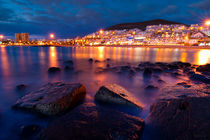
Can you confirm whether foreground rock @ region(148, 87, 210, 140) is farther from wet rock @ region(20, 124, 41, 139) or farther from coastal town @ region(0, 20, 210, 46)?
coastal town @ region(0, 20, 210, 46)

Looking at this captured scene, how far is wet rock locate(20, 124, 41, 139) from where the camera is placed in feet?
8.81

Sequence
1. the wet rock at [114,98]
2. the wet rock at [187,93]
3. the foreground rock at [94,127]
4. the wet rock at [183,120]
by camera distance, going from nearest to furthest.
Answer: the wet rock at [183,120]
the foreground rock at [94,127]
the wet rock at [187,93]
the wet rock at [114,98]

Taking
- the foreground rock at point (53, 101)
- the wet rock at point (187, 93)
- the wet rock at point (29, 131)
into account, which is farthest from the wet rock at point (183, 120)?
the wet rock at point (29, 131)

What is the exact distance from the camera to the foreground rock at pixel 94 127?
215 cm

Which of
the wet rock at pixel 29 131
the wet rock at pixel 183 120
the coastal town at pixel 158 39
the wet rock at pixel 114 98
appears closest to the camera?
the wet rock at pixel 183 120

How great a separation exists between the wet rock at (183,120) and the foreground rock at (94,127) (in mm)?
433

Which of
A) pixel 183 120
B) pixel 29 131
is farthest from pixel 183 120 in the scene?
pixel 29 131

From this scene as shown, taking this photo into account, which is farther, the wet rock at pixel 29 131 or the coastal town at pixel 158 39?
the coastal town at pixel 158 39

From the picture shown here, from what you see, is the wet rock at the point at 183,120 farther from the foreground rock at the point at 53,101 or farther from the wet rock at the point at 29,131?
the wet rock at the point at 29,131

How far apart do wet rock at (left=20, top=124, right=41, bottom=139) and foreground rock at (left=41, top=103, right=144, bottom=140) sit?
66 cm

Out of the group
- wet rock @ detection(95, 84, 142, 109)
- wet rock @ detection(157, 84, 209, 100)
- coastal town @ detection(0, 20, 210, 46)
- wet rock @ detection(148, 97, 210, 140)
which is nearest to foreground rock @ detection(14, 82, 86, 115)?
wet rock @ detection(95, 84, 142, 109)

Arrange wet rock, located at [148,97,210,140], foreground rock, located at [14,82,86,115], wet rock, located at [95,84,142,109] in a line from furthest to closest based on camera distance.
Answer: wet rock, located at [95,84,142,109] < foreground rock, located at [14,82,86,115] < wet rock, located at [148,97,210,140]

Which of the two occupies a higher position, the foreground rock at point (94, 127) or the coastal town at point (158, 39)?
the coastal town at point (158, 39)

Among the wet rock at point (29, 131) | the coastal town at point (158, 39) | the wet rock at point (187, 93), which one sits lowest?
the wet rock at point (29, 131)
